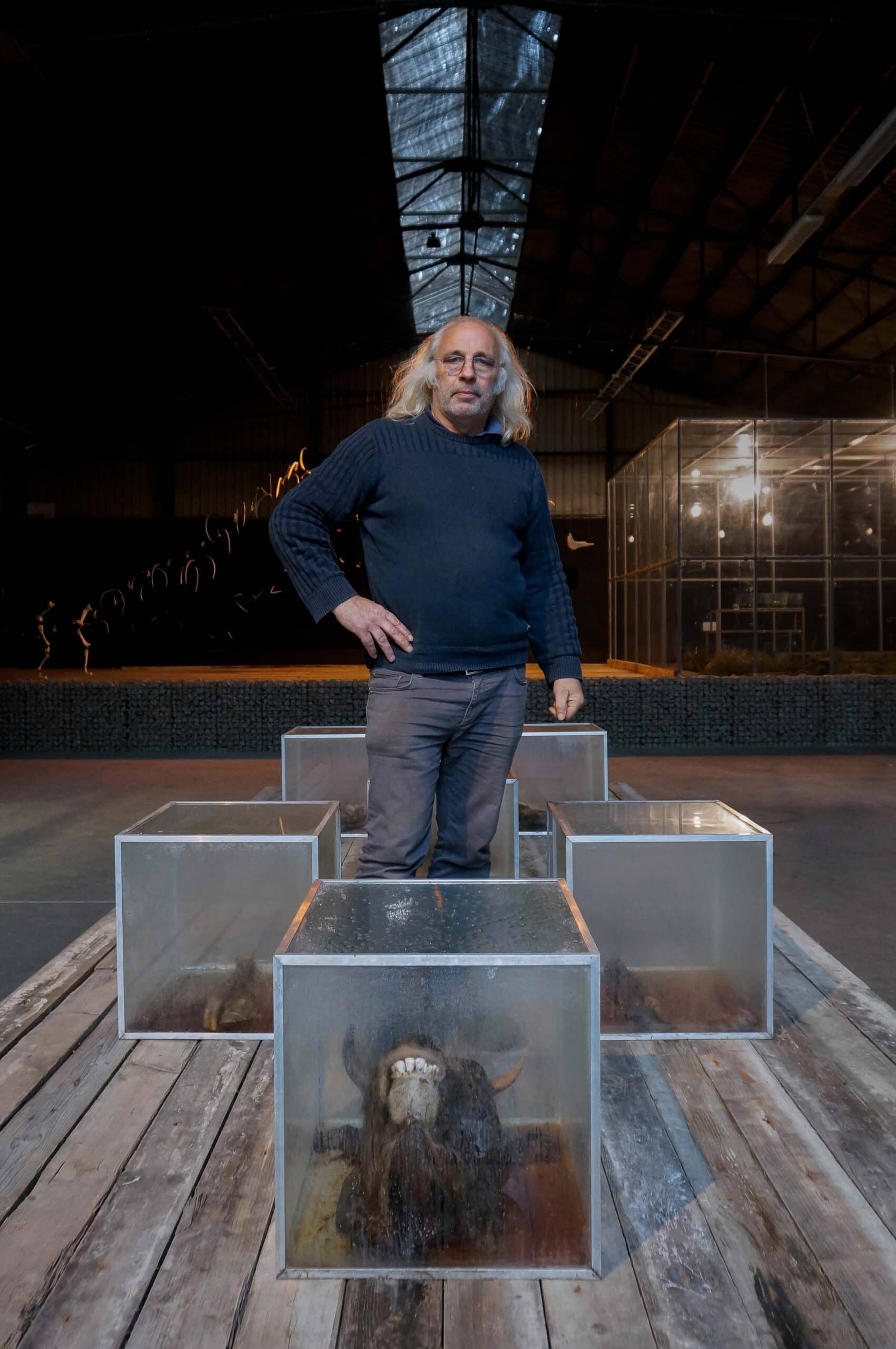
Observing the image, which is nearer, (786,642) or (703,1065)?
(703,1065)

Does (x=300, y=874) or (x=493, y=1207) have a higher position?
(x=300, y=874)

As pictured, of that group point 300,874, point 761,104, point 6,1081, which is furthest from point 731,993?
point 761,104

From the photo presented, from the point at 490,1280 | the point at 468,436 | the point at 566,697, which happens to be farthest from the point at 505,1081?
the point at 468,436

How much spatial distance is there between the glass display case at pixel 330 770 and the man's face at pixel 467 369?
1.96 m

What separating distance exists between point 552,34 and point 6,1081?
820 centimetres

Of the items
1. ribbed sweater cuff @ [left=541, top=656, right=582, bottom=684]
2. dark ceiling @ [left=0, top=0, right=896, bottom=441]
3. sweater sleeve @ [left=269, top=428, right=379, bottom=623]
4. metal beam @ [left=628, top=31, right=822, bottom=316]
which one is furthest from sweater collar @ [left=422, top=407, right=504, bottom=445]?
metal beam @ [left=628, top=31, right=822, bottom=316]

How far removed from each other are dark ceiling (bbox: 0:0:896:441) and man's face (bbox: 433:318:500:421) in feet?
17.4

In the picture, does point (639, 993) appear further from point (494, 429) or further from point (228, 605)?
point (228, 605)

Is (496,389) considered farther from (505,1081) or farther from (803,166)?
(803,166)

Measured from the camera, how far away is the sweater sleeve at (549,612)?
1.69 meters

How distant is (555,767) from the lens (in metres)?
3.51

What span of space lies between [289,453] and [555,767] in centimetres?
1350

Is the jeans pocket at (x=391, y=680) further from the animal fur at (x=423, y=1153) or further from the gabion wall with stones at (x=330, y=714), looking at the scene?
the gabion wall with stones at (x=330, y=714)

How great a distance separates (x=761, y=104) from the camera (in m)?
7.27
